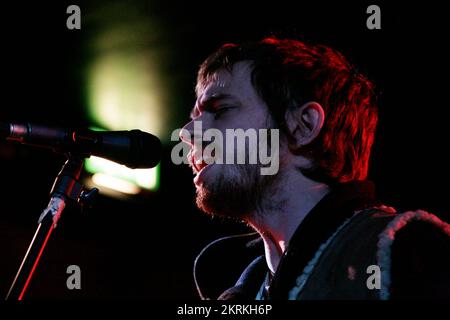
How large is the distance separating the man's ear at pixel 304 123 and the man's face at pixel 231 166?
0.09 meters

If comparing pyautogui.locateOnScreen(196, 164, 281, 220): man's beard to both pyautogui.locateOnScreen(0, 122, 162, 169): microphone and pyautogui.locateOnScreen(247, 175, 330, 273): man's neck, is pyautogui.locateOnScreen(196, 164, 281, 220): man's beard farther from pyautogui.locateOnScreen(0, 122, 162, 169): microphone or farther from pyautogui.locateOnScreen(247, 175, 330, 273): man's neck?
pyautogui.locateOnScreen(0, 122, 162, 169): microphone

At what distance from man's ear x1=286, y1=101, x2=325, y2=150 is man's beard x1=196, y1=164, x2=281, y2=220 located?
0.54 ft

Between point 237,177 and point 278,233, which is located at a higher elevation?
point 237,177

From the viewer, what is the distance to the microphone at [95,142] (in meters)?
1.49

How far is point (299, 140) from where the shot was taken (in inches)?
76.0

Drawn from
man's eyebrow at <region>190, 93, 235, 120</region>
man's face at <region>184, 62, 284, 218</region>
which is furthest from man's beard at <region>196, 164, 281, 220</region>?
man's eyebrow at <region>190, 93, 235, 120</region>

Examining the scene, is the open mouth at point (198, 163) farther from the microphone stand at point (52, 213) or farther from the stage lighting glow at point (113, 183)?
the stage lighting glow at point (113, 183)

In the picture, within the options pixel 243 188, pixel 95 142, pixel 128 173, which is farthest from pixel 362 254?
pixel 128 173

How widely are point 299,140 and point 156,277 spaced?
3661mm

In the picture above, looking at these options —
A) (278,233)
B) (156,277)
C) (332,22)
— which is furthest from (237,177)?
(156,277)

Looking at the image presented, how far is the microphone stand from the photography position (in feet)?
4.60
